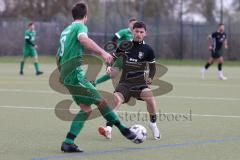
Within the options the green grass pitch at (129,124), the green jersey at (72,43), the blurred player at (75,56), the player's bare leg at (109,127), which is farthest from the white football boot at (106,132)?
the green jersey at (72,43)

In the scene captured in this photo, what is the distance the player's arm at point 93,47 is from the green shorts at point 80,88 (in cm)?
49

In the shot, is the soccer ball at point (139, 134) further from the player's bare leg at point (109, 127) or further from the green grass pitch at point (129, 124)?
the player's bare leg at point (109, 127)

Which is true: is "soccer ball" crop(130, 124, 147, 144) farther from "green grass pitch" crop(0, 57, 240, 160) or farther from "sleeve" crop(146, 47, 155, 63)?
"sleeve" crop(146, 47, 155, 63)

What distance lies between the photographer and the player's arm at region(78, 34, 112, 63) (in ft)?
25.0

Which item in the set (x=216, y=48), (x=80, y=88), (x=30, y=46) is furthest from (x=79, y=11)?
(x=30, y=46)

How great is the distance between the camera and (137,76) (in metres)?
9.54

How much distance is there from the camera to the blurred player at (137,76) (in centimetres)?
943

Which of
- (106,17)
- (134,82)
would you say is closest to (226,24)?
(106,17)

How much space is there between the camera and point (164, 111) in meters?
12.8

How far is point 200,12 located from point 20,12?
15.7 m

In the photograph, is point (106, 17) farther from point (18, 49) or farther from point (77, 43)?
point (77, 43)

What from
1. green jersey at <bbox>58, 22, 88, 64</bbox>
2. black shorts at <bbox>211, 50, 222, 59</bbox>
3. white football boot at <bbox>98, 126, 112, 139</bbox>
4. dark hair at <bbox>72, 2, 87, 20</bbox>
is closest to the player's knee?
white football boot at <bbox>98, 126, 112, 139</bbox>

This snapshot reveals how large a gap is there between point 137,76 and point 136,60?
24cm

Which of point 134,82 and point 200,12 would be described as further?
point 200,12
